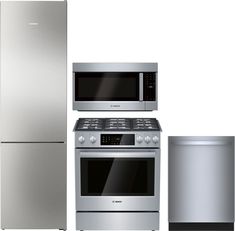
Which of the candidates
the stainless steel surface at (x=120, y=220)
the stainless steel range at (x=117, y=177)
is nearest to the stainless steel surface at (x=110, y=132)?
the stainless steel range at (x=117, y=177)

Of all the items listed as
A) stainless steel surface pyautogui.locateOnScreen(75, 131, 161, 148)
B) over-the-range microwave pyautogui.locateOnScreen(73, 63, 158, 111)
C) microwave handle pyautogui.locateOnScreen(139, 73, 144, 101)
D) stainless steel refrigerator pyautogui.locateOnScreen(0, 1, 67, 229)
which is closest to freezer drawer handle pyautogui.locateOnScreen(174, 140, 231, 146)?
stainless steel surface pyautogui.locateOnScreen(75, 131, 161, 148)

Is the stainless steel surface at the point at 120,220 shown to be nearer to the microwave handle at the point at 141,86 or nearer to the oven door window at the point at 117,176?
the oven door window at the point at 117,176

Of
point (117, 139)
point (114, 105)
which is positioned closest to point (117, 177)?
point (117, 139)

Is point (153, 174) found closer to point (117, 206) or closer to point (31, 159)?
point (117, 206)

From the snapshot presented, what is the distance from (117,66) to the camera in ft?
19.8

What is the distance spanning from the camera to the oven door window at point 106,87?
19.8 feet

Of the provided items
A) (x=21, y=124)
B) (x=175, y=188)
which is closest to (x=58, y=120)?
(x=21, y=124)

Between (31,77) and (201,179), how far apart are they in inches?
70.1

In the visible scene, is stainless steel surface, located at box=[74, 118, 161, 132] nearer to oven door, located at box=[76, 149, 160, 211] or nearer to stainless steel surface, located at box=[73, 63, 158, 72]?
oven door, located at box=[76, 149, 160, 211]

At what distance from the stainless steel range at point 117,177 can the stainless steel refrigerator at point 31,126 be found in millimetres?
219

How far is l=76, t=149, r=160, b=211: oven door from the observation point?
5785mm

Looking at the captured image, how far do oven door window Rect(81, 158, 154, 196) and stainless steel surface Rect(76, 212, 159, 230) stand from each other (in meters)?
0.19

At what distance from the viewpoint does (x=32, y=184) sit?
19.4ft

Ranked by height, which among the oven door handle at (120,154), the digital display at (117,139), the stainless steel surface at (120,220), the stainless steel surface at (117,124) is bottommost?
the stainless steel surface at (120,220)
